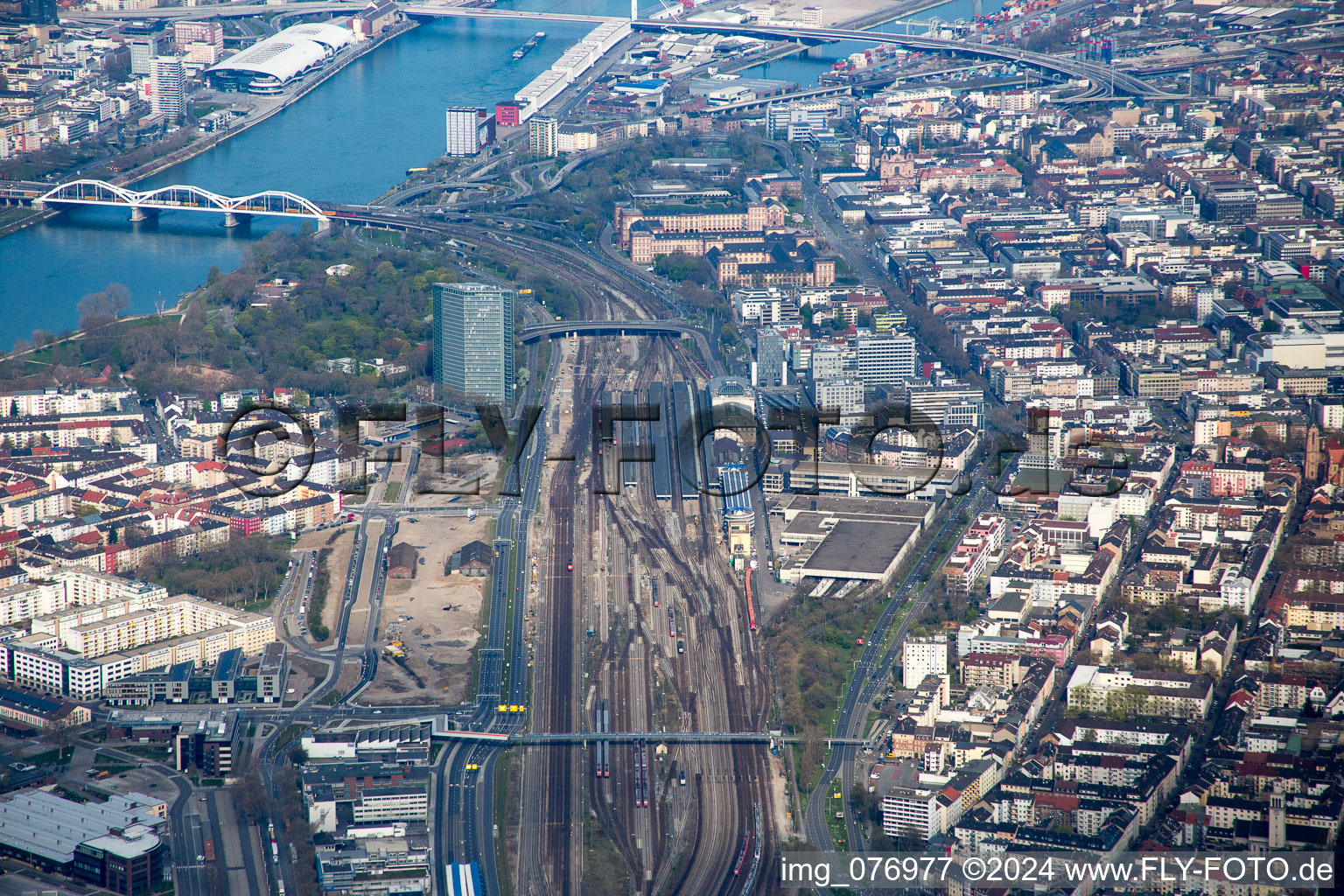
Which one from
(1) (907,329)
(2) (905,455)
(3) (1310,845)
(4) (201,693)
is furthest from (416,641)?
(1) (907,329)

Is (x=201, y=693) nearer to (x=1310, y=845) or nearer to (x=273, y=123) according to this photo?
(x=1310, y=845)

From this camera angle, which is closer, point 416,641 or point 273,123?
point 416,641

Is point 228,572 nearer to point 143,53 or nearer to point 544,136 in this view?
point 544,136

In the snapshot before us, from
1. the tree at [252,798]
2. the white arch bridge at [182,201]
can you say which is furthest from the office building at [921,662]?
the white arch bridge at [182,201]

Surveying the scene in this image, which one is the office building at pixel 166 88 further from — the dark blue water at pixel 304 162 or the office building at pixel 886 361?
the office building at pixel 886 361

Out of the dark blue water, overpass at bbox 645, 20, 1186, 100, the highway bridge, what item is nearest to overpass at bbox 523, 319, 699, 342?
the dark blue water
